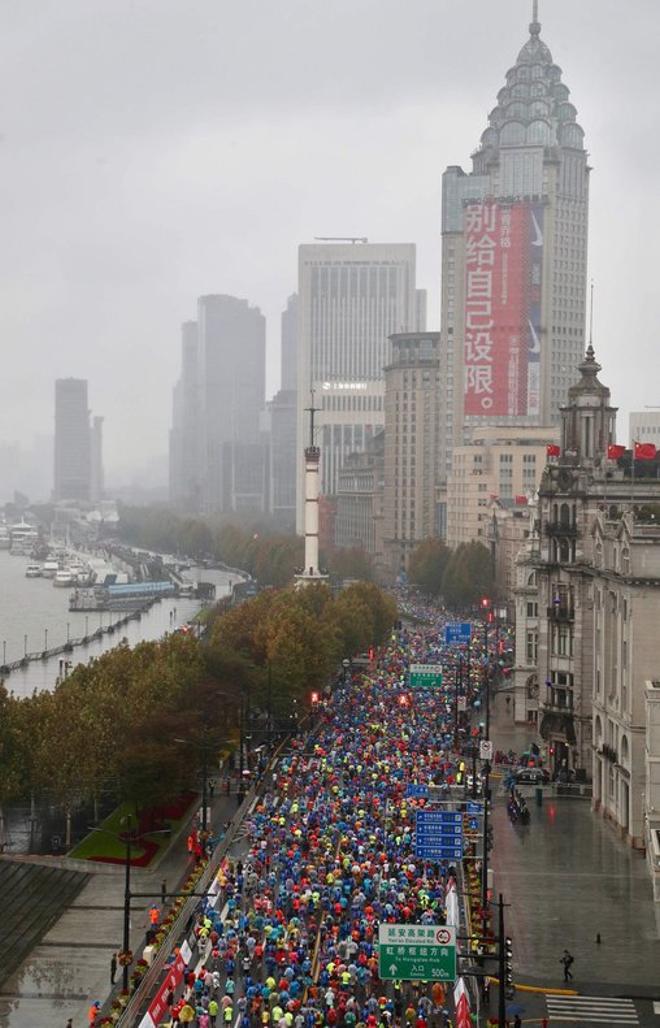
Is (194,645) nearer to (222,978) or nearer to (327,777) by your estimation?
(327,777)

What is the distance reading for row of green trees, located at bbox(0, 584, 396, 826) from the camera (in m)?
64.1

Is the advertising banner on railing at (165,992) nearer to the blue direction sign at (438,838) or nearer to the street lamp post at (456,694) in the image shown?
the blue direction sign at (438,838)

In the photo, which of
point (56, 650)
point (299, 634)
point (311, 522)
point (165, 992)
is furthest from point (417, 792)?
point (311, 522)

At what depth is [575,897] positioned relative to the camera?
52.1 metres

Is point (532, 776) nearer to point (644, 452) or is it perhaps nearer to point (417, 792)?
point (417, 792)

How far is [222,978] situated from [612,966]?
11901mm

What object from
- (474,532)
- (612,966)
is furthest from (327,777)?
(474,532)

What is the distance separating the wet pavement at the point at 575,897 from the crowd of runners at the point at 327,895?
2852 millimetres

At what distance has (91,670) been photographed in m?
86.2

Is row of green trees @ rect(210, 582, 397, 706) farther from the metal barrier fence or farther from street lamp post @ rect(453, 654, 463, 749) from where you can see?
the metal barrier fence

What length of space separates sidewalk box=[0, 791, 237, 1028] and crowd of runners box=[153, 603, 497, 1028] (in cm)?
355

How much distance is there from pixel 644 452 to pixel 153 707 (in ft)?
93.3

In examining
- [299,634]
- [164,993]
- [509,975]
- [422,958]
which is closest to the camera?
[422,958]

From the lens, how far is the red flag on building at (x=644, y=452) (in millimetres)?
77631
